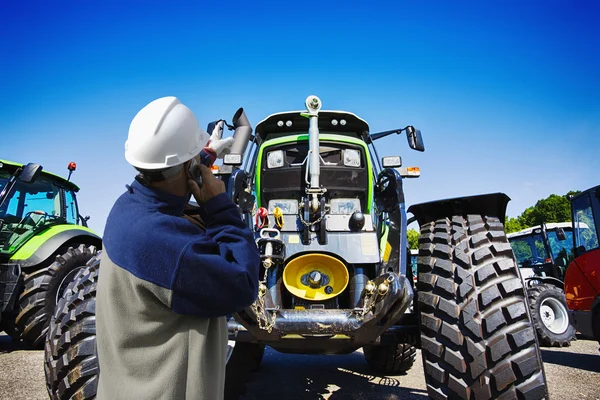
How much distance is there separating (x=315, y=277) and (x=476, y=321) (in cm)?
128

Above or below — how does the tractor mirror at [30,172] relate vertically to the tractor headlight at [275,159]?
above

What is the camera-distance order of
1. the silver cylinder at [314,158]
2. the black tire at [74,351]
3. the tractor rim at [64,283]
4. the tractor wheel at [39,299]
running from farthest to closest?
1. the tractor rim at [64,283]
2. the tractor wheel at [39,299]
3. the silver cylinder at [314,158]
4. the black tire at [74,351]

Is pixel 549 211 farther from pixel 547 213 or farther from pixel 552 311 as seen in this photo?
pixel 552 311

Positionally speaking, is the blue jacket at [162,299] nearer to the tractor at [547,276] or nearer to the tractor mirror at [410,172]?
the tractor mirror at [410,172]

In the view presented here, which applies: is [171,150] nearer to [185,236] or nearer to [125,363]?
[185,236]

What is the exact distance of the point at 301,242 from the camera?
3.65 m

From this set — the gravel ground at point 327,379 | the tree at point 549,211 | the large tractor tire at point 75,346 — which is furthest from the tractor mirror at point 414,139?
the tree at point 549,211

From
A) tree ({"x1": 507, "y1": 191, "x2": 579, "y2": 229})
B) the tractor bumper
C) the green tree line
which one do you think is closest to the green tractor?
the tractor bumper

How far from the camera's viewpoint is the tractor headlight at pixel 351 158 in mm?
4168

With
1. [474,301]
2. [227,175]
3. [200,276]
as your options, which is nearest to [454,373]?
[474,301]

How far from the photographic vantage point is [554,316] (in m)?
8.12

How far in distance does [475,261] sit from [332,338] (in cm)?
108

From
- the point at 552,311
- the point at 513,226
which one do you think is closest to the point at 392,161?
the point at 552,311

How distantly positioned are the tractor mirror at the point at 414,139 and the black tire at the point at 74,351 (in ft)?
9.83
